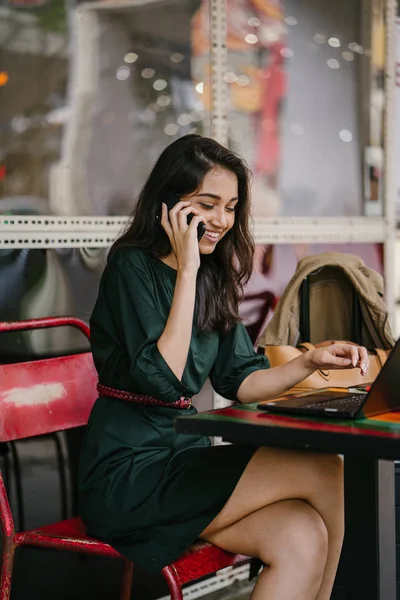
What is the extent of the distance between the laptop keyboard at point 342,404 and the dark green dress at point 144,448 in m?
0.26

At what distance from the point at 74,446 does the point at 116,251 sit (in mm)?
826

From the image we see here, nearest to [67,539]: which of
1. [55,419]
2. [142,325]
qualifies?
[55,419]

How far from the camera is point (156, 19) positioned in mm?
3217

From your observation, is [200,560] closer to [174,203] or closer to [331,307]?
[174,203]

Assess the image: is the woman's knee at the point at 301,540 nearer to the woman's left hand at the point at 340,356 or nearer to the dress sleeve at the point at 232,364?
the woman's left hand at the point at 340,356

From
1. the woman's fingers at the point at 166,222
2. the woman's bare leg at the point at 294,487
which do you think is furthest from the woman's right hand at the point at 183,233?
the woman's bare leg at the point at 294,487

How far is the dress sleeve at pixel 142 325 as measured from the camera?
2158mm

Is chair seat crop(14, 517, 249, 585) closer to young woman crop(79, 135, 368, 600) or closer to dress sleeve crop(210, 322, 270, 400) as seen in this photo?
young woman crop(79, 135, 368, 600)

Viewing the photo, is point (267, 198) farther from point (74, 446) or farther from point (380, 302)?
point (74, 446)

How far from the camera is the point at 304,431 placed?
169 centimetres

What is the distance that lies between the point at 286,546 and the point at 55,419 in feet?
2.76

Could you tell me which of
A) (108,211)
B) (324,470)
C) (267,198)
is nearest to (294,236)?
(267,198)

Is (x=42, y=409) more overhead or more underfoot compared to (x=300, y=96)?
more underfoot

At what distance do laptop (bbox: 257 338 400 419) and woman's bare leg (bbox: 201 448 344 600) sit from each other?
144 millimetres
